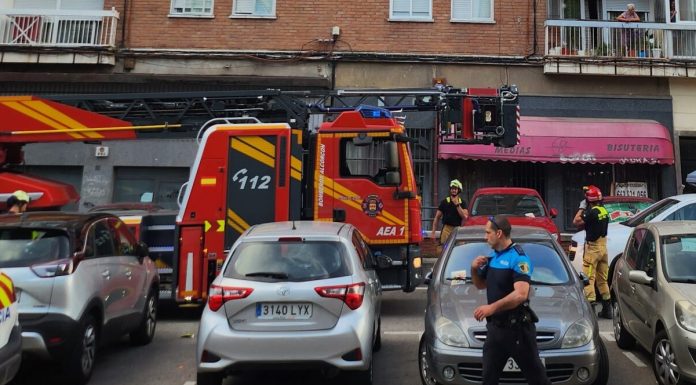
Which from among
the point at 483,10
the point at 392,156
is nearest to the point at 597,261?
the point at 392,156

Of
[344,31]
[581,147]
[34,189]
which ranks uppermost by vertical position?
[344,31]

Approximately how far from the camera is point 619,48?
51.1ft

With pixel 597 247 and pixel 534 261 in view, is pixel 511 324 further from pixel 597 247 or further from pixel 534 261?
pixel 597 247

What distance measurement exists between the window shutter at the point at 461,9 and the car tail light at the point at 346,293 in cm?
1314

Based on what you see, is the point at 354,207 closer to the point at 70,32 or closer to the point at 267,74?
the point at 267,74

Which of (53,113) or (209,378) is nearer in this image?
(209,378)

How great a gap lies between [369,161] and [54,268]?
182 inches

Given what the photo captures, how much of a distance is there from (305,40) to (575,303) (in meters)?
12.7

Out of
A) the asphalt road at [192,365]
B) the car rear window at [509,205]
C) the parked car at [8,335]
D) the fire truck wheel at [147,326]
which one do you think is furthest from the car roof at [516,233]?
the car rear window at [509,205]

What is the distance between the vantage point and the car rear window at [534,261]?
5.41 m

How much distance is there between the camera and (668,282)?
5.09 meters

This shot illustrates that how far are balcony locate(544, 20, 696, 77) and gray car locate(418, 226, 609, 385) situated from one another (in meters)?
11.6

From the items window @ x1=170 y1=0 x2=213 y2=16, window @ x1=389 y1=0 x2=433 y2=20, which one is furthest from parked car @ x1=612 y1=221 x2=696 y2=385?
window @ x1=170 y1=0 x2=213 y2=16

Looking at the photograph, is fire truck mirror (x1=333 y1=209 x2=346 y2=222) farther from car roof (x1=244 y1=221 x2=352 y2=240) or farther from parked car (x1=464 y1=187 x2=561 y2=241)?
parked car (x1=464 y1=187 x2=561 y2=241)
